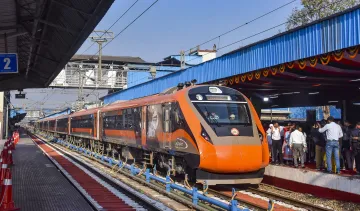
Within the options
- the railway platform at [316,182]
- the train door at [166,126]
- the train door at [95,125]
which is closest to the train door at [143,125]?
the train door at [166,126]

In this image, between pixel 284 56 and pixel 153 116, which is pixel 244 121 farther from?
pixel 153 116

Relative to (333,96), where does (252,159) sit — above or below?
below

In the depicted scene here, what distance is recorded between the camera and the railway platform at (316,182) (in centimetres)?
1012

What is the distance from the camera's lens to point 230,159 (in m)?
10.7

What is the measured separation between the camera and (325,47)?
10.4m

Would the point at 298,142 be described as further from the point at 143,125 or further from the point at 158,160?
the point at 143,125

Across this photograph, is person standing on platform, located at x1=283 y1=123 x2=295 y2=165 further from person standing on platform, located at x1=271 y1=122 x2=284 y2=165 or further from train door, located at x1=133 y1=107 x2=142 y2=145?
train door, located at x1=133 y1=107 x2=142 y2=145

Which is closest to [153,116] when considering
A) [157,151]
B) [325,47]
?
[157,151]

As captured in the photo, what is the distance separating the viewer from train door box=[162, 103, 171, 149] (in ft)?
41.4

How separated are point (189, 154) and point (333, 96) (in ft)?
37.6

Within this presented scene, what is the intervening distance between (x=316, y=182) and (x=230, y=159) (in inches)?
99.9

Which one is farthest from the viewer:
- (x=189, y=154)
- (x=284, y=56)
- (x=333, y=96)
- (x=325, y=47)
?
(x=333, y=96)

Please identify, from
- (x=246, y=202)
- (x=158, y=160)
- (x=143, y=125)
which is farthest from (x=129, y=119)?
(x=246, y=202)

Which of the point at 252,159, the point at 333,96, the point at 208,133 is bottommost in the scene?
the point at 252,159
